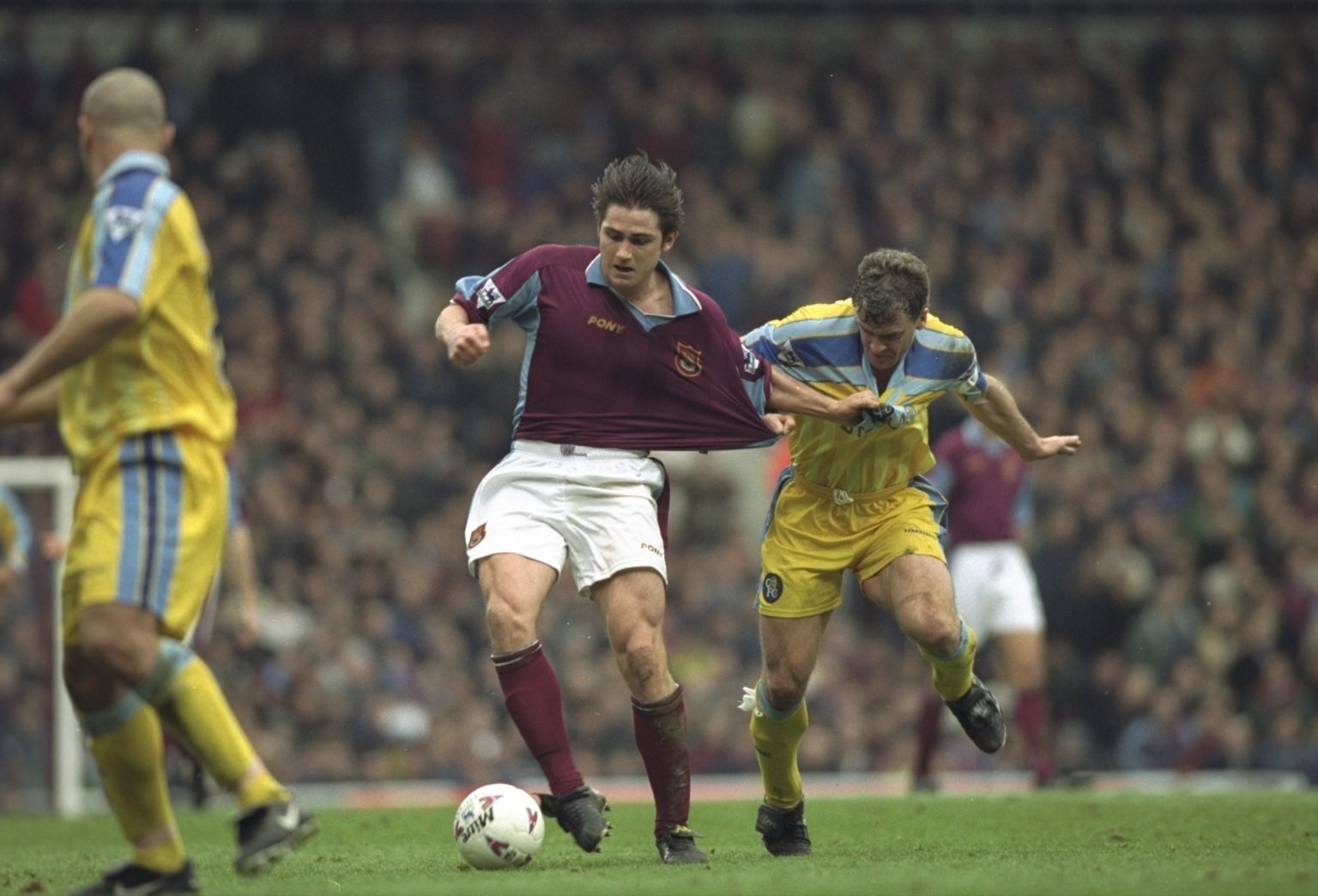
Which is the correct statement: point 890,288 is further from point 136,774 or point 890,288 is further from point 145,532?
point 136,774

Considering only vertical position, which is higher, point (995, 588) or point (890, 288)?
point (890, 288)

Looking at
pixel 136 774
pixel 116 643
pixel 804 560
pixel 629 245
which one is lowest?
pixel 136 774

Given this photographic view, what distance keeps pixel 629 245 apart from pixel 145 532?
8.08 ft

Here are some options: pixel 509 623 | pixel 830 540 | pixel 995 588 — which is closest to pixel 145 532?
pixel 509 623

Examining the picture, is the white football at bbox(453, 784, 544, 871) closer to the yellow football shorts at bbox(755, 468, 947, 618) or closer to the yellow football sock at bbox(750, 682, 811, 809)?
the yellow football sock at bbox(750, 682, 811, 809)

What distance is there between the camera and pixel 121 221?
19.5 ft

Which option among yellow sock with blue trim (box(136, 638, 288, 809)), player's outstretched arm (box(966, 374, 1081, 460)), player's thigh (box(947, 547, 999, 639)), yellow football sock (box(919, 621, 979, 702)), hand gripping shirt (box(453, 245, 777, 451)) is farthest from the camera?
player's thigh (box(947, 547, 999, 639))

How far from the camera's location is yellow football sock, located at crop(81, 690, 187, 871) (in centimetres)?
603

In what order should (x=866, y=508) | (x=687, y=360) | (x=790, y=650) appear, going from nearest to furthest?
(x=687, y=360) < (x=790, y=650) < (x=866, y=508)

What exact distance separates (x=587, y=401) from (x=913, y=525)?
5.13ft

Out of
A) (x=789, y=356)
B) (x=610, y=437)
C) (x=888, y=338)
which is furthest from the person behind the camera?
(x=789, y=356)

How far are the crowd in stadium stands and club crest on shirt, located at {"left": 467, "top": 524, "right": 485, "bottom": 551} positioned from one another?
7.06m

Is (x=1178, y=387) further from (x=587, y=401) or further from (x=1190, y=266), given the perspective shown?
(x=587, y=401)

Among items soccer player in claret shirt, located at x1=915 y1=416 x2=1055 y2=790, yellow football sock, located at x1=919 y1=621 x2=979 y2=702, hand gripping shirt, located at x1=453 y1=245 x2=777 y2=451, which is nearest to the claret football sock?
hand gripping shirt, located at x1=453 y1=245 x2=777 y2=451
